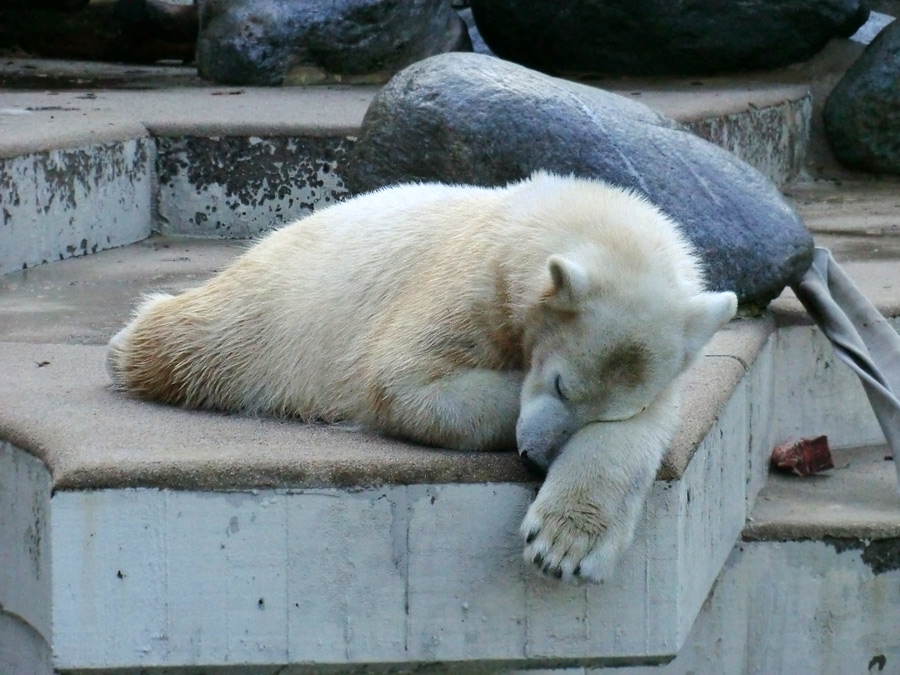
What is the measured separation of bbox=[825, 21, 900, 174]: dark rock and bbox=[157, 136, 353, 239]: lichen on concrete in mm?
2900

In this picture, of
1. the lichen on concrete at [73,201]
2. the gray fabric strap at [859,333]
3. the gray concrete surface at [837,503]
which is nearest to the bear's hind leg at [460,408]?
the gray concrete surface at [837,503]

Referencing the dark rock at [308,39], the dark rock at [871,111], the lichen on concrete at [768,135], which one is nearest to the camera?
the lichen on concrete at [768,135]

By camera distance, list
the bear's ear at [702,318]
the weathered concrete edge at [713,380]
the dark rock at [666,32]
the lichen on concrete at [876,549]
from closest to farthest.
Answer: the bear's ear at [702,318]
the weathered concrete edge at [713,380]
the lichen on concrete at [876,549]
the dark rock at [666,32]

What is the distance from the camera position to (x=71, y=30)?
7867mm

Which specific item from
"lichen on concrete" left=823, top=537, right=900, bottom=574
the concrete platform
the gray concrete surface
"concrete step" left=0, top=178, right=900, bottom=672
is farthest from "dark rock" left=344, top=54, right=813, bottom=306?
"concrete step" left=0, top=178, right=900, bottom=672

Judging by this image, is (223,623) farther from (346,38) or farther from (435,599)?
(346,38)

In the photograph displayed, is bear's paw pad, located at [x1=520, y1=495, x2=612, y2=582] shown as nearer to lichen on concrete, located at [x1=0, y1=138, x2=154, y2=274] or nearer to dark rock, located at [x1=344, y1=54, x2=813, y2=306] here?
dark rock, located at [x1=344, y1=54, x2=813, y2=306]

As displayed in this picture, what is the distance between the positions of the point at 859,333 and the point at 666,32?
11.3 feet

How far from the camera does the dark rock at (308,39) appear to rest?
6418 mm

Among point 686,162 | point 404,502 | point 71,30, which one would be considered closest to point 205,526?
point 404,502

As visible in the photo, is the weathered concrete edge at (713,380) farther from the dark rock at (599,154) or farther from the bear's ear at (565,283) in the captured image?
the bear's ear at (565,283)

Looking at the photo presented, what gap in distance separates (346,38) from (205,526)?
4421 millimetres

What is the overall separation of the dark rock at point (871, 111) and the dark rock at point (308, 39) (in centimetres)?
207

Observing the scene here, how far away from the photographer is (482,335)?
251 centimetres
